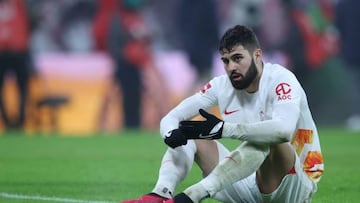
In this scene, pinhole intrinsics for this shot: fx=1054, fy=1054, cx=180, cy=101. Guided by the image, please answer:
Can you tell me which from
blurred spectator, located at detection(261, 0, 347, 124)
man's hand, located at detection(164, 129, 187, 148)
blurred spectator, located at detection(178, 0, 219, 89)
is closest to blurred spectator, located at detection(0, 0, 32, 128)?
blurred spectator, located at detection(178, 0, 219, 89)

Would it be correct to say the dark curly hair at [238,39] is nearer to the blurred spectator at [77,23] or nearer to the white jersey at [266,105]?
the white jersey at [266,105]

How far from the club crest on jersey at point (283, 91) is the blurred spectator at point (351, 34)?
491 inches

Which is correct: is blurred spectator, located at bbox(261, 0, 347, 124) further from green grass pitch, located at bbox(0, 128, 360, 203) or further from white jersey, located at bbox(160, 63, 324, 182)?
white jersey, located at bbox(160, 63, 324, 182)

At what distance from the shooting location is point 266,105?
663 cm

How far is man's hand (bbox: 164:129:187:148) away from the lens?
640 cm

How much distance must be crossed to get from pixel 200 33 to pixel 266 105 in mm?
12181

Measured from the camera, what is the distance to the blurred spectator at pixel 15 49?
18203 millimetres

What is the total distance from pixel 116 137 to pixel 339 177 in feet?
24.1

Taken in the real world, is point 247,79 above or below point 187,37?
below

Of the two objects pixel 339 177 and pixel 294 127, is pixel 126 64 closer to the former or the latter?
pixel 339 177

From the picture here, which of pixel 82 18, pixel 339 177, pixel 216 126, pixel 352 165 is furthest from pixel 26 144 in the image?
pixel 216 126

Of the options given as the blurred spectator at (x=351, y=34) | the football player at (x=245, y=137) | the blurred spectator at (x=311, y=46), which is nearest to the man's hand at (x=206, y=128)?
the football player at (x=245, y=137)

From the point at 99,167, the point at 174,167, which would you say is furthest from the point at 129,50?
the point at 174,167

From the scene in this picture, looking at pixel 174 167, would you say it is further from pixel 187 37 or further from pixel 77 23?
pixel 77 23
